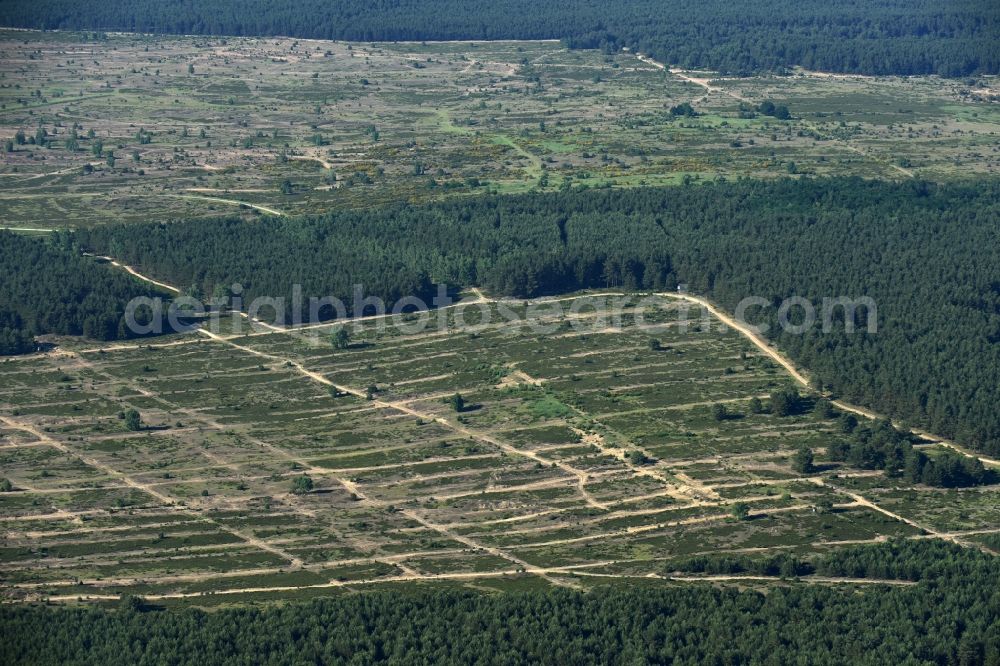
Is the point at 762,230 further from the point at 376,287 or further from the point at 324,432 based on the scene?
the point at 324,432

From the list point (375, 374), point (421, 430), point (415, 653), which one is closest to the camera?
point (415, 653)

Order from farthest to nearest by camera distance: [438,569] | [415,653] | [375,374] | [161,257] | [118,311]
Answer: [161,257]
[118,311]
[375,374]
[438,569]
[415,653]

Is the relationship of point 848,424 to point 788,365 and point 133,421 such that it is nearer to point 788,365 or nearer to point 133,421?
point 788,365

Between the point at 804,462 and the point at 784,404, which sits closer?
the point at 804,462

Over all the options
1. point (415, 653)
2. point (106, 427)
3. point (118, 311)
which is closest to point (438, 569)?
point (415, 653)

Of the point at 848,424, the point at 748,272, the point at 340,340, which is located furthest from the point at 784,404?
the point at 340,340

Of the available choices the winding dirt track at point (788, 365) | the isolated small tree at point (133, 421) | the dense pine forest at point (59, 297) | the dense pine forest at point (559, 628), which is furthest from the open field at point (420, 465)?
the dense pine forest at point (559, 628)

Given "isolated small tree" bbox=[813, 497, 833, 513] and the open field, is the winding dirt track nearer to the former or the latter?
the open field
